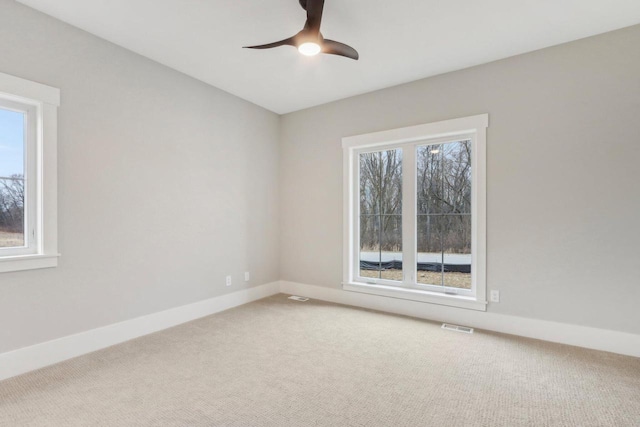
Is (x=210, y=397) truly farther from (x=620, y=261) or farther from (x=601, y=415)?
(x=620, y=261)

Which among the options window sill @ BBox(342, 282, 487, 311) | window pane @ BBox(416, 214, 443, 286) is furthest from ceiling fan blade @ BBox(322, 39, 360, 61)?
window sill @ BBox(342, 282, 487, 311)

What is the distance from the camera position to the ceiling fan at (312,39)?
1956mm

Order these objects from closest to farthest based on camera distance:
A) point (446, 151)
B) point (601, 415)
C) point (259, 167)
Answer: point (601, 415) → point (446, 151) → point (259, 167)

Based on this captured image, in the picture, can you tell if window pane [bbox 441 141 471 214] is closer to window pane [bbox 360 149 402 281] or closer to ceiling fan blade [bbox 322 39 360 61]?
window pane [bbox 360 149 402 281]

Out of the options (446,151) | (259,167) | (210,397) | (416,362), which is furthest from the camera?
(259,167)

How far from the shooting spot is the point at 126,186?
289 cm

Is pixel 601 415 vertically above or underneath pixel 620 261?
underneath

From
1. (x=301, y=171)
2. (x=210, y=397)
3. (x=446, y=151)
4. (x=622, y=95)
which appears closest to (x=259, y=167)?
(x=301, y=171)

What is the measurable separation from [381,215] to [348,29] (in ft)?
7.03

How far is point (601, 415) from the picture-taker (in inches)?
71.6

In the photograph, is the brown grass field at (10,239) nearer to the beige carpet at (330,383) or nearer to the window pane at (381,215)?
the beige carpet at (330,383)

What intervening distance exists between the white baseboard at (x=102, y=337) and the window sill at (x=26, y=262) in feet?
1.96

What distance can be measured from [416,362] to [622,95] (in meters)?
2.79

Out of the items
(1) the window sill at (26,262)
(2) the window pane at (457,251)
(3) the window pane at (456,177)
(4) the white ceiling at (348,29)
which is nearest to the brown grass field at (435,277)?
(2) the window pane at (457,251)
